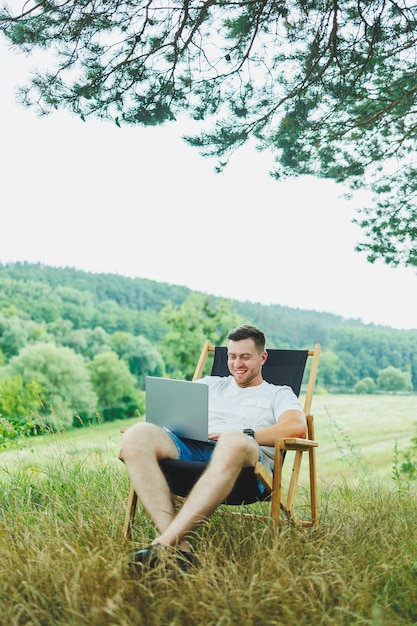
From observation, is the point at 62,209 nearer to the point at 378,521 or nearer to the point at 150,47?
A: the point at 150,47

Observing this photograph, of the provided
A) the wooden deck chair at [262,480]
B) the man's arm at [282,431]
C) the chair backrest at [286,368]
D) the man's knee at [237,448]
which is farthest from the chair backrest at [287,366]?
the man's knee at [237,448]

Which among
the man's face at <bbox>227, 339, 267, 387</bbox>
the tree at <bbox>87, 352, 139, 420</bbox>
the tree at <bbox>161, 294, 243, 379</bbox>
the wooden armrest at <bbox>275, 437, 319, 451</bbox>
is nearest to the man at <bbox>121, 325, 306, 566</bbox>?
the man's face at <bbox>227, 339, 267, 387</bbox>

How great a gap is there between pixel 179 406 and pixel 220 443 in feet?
1.36

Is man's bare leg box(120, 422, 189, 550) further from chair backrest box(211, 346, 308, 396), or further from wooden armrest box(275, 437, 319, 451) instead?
chair backrest box(211, 346, 308, 396)

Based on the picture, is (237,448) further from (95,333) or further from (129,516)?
(95,333)

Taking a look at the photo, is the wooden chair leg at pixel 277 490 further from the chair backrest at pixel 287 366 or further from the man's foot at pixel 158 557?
the chair backrest at pixel 287 366

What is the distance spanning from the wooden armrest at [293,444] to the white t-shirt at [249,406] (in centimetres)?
27

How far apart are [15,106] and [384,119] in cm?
286

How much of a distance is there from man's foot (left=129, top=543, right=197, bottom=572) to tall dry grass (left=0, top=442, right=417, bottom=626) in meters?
0.04

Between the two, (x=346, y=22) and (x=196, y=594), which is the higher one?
(x=346, y=22)

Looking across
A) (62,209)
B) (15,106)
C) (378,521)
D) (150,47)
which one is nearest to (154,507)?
(378,521)

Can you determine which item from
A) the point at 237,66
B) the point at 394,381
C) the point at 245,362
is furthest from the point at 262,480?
the point at 394,381

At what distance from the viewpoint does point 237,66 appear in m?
4.95

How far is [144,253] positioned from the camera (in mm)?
16906
